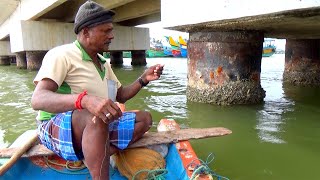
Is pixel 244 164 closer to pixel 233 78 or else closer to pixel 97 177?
pixel 97 177

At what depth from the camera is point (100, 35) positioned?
7.04 feet

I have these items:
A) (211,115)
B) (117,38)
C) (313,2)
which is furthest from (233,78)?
(117,38)

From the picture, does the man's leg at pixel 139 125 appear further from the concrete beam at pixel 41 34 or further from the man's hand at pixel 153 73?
the concrete beam at pixel 41 34

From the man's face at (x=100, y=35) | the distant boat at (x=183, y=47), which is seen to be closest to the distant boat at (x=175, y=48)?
the distant boat at (x=183, y=47)

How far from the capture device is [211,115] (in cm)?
487

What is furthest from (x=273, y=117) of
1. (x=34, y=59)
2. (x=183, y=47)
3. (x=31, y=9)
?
(x=183, y=47)

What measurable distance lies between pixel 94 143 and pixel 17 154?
0.72 m

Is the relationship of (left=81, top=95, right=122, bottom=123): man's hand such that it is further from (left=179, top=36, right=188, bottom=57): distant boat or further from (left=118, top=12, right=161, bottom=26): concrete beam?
(left=179, top=36, right=188, bottom=57): distant boat

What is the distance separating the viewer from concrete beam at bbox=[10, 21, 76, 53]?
43.5 feet

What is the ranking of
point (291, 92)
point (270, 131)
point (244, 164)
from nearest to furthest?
1. point (244, 164)
2. point (270, 131)
3. point (291, 92)

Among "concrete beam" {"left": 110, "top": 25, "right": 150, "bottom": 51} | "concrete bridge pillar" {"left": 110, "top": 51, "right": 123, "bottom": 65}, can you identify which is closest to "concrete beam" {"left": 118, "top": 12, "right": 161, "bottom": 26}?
"concrete beam" {"left": 110, "top": 25, "right": 150, "bottom": 51}

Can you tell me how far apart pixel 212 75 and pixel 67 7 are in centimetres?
Result: 912

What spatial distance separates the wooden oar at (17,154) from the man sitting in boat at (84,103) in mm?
122

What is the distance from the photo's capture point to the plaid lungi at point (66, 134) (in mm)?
2027
